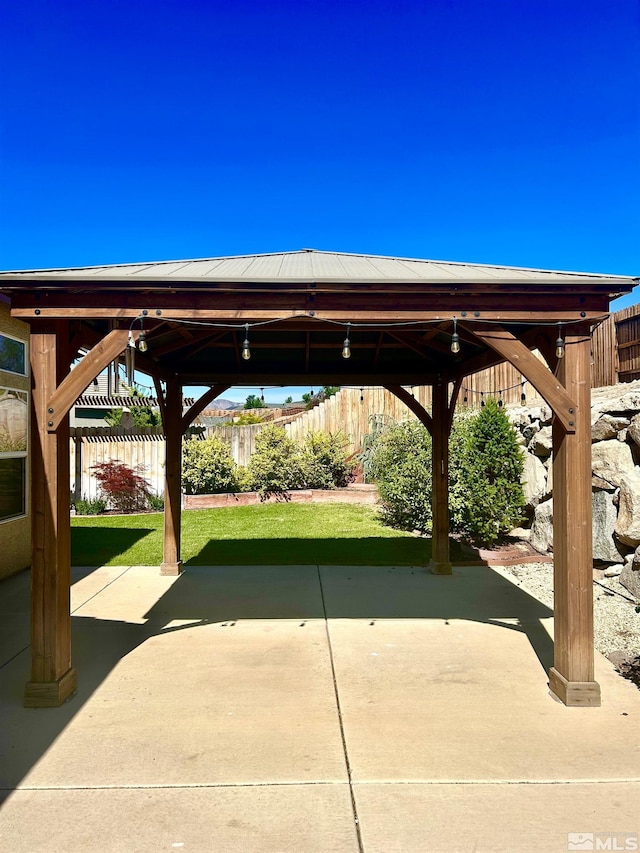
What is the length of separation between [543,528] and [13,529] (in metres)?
8.18

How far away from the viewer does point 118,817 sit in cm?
295

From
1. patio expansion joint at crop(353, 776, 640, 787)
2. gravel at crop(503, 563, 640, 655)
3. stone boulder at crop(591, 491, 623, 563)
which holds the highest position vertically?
stone boulder at crop(591, 491, 623, 563)

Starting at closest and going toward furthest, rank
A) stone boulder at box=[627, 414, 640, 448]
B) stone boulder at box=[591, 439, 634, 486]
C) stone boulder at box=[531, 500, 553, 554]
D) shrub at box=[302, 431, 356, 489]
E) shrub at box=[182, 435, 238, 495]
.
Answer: stone boulder at box=[627, 414, 640, 448]
stone boulder at box=[591, 439, 634, 486]
stone boulder at box=[531, 500, 553, 554]
shrub at box=[182, 435, 238, 495]
shrub at box=[302, 431, 356, 489]

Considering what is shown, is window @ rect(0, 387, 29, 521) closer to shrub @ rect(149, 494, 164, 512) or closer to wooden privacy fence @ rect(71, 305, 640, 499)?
shrub @ rect(149, 494, 164, 512)

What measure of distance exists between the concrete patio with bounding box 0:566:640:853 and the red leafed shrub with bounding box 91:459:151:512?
28.1 ft

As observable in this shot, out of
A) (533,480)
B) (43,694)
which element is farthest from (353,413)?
(43,694)

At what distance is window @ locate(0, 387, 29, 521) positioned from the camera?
8.20 metres

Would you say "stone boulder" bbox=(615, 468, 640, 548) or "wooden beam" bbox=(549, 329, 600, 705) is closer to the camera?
"wooden beam" bbox=(549, 329, 600, 705)

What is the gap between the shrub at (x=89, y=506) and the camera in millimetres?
14648

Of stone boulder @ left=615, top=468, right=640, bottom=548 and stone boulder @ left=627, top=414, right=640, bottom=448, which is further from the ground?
stone boulder @ left=627, top=414, right=640, bottom=448

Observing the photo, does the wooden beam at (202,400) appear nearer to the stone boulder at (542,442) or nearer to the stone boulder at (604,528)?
the stone boulder at (542,442)

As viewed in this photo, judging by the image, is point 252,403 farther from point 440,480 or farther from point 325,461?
point 440,480

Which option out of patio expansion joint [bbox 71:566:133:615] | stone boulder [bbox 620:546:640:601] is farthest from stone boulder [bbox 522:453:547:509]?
patio expansion joint [bbox 71:566:133:615]

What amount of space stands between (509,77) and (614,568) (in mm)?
8556
